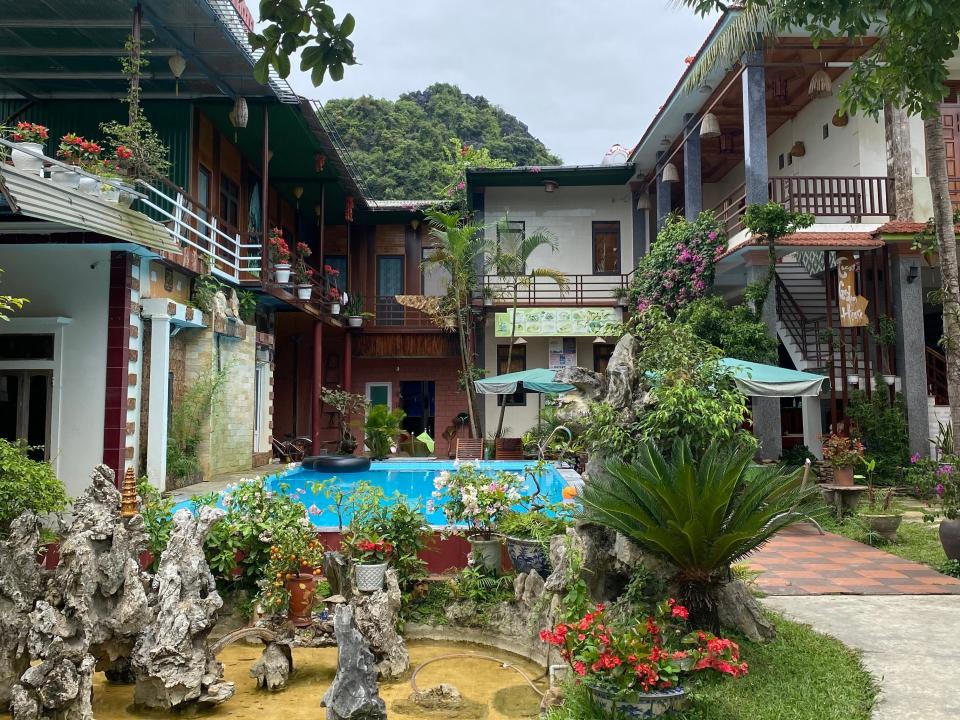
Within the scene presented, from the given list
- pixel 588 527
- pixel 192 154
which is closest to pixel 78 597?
pixel 588 527

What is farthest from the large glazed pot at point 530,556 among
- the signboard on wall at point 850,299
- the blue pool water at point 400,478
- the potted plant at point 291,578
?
the signboard on wall at point 850,299

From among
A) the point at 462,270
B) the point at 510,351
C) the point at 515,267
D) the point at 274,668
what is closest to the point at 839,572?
the point at 274,668

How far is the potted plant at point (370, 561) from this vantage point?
18.7ft

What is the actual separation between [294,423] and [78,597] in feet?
53.6

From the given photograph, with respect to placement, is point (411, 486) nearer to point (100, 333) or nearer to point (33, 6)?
point (100, 333)

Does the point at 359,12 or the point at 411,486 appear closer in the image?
the point at 359,12

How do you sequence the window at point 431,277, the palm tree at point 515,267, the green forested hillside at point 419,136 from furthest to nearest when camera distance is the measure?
the green forested hillside at point 419,136, the window at point 431,277, the palm tree at point 515,267

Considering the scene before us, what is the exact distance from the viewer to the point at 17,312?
30.9ft

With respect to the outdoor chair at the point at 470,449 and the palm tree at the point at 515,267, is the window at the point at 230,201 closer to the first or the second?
the palm tree at the point at 515,267

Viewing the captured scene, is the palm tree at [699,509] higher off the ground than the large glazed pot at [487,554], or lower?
higher

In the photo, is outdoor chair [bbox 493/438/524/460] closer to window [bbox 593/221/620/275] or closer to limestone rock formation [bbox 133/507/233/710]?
window [bbox 593/221/620/275]

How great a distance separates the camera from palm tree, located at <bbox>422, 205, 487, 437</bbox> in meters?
17.4

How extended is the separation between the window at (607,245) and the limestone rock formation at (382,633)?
16.4 m

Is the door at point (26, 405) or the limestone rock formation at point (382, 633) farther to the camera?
the door at point (26, 405)
